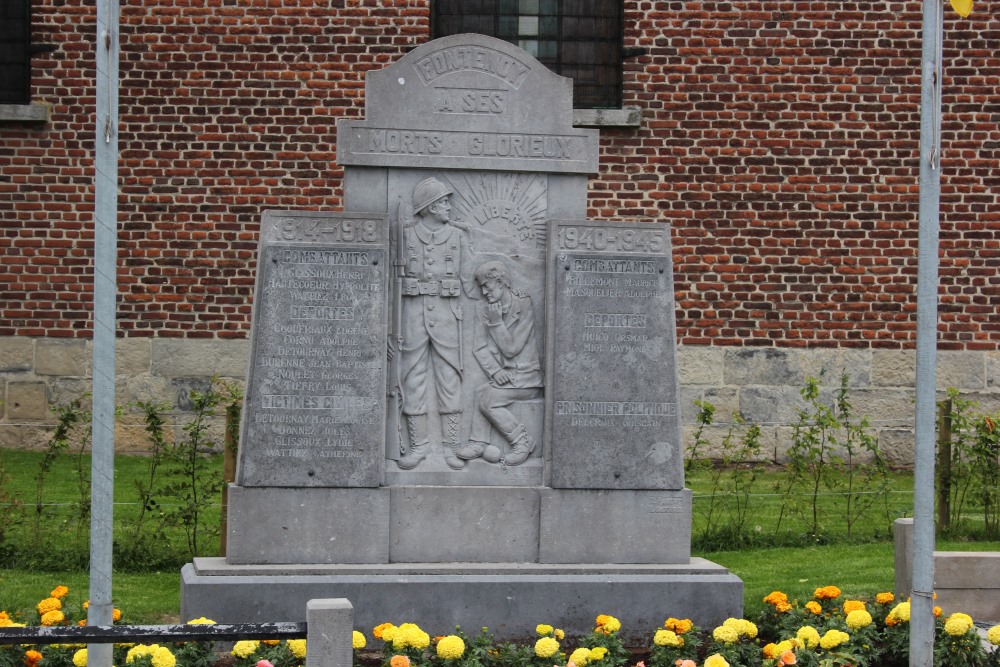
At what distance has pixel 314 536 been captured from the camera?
678cm

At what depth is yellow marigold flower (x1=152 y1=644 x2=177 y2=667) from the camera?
5.56 m

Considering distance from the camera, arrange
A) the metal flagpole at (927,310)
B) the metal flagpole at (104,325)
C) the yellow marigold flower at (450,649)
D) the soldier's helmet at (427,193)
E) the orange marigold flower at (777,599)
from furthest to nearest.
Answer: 1. the soldier's helmet at (427,193)
2. the orange marigold flower at (777,599)
3. the yellow marigold flower at (450,649)
4. the metal flagpole at (927,310)
5. the metal flagpole at (104,325)

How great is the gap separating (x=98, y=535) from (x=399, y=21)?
8.82 meters

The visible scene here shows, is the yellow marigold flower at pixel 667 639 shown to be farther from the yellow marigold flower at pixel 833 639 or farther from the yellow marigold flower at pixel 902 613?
the yellow marigold flower at pixel 902 613

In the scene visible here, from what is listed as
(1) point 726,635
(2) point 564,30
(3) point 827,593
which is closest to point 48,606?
(1) point 726,635

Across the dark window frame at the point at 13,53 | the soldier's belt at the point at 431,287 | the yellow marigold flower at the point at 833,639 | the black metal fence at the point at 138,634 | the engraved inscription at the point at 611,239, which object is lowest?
the yellow marigold flower at the point at 833,639

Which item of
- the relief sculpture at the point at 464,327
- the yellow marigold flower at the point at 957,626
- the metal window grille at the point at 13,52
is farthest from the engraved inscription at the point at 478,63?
the metal window grille at the point at 13,52

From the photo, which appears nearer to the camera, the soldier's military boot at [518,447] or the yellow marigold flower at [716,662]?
the yellow marigold flower at [716,662]

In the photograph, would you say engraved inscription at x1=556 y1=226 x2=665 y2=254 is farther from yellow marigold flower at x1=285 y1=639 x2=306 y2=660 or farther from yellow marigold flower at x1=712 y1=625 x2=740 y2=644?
yellow marigold flower at x1=285 y1=639 x2=306 y2=660

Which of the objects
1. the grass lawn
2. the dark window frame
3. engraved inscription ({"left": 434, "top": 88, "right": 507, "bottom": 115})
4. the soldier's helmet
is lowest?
the grass lawn

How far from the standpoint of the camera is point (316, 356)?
22.4 ft

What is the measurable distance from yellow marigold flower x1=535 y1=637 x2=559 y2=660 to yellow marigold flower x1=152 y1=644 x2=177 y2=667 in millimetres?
1529

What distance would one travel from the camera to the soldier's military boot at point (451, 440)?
7.11 m

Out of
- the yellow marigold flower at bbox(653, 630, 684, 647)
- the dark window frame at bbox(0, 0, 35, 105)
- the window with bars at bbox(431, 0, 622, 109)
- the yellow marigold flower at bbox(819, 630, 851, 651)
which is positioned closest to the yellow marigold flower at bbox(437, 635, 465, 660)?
the yellow marigold flower at bbox(653, 630, 684, 647)
